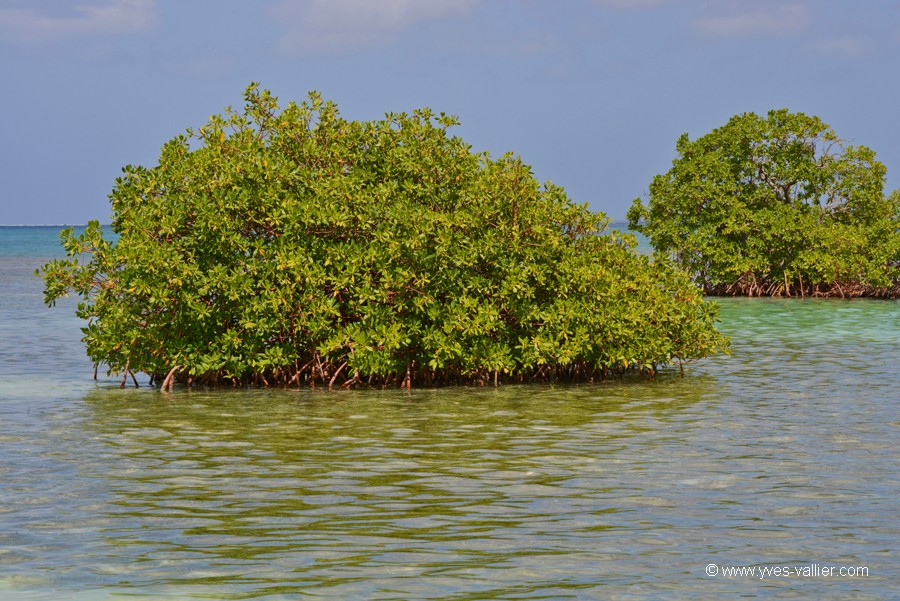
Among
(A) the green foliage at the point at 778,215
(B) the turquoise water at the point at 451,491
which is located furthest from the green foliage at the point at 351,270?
(A) the green foliage at the point at 778,215

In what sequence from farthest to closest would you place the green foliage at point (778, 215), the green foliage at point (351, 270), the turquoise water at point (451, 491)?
1. the green foliage at point (778, 215)
2. the green foliage at point (351, 270)
3. the turquoise water at point (451, 491)

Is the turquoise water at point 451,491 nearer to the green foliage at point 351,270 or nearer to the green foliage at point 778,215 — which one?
the green foliage at point 351,270

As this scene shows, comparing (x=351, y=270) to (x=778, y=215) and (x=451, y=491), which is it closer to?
(x=451, y=491)

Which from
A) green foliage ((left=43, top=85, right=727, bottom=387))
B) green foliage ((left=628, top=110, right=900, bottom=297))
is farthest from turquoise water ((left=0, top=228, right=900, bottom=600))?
green foliage ((left=628, top=110, right=900, bottom=297))

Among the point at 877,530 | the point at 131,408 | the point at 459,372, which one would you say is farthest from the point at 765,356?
the point at 877,530

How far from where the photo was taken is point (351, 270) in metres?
17.0

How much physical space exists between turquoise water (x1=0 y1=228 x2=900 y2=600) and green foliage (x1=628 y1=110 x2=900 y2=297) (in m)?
24.0

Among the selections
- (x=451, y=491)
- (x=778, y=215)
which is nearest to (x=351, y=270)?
(x=451, y=491)

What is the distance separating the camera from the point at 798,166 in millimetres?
42625

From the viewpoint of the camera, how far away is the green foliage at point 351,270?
17.1m

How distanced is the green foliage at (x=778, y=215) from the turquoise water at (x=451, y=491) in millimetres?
24047

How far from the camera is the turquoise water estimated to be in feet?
25.4

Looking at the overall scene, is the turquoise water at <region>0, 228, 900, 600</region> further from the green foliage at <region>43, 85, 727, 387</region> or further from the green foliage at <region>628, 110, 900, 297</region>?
the green foliage at <region>628, 110, 900, 297</region>

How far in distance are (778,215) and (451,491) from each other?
3385 cm
